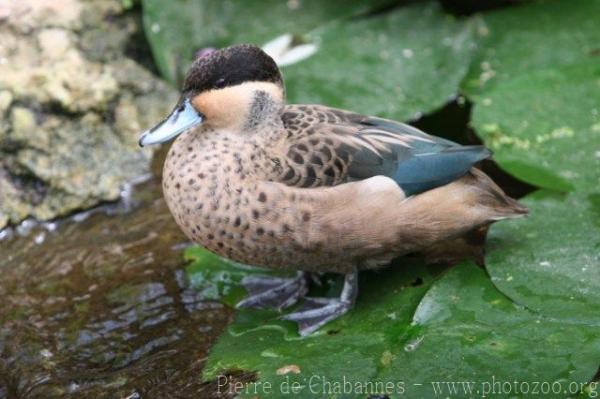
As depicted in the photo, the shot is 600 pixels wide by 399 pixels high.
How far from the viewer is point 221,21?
5.56 metres

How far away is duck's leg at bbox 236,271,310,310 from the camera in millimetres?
3850

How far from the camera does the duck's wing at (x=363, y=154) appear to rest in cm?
349

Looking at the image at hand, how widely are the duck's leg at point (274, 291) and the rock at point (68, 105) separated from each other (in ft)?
3.72

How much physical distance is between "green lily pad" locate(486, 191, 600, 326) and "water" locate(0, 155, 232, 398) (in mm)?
Answer: 1163

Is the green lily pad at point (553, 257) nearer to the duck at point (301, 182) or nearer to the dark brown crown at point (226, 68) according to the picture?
the duck at point (301, 182)

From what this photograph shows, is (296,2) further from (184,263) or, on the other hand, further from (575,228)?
(575,228)

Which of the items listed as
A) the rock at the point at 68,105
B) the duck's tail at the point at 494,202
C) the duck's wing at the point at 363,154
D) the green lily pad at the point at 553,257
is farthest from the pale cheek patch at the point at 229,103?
the rock at the point at 68,105

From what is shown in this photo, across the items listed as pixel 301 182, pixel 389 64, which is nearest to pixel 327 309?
pixel 301 182

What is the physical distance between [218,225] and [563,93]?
223 cm

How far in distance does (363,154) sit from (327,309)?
2.10 feet

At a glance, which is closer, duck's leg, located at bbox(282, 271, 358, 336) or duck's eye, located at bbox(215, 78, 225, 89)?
duck's eye, located at bbox(215, 78, 225, 89)

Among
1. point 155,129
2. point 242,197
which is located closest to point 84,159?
point 155,129

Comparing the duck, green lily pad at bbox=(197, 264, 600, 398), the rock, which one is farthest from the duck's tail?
the rock

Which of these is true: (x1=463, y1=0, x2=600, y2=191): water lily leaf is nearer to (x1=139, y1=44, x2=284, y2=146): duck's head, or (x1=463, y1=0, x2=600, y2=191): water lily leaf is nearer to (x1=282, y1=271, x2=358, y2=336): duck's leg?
(x1=282, y1=271, x2=358, y2=336): duck's leg
